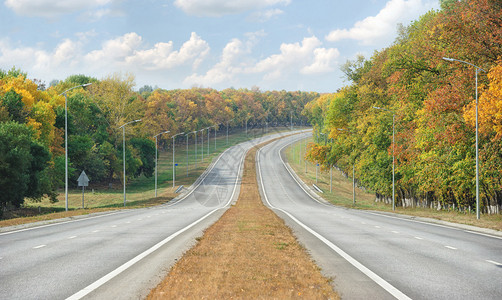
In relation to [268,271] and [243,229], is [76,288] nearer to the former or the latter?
[268,271]

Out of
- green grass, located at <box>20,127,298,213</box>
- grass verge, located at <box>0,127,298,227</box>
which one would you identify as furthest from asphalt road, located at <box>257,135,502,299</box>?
green grass, located at <box>20,127,298,213</box>

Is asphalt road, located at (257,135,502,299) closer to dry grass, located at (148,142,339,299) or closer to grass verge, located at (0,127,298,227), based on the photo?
dry grass, located at (148,142,339,299)

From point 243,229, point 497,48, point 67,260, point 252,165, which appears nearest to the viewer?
point 67,260

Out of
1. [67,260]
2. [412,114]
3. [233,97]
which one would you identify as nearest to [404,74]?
[412,114]

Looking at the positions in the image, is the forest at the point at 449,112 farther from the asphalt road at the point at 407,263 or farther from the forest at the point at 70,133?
the forest at the point at 70,133

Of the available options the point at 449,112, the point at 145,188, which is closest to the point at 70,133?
the point at 145,188

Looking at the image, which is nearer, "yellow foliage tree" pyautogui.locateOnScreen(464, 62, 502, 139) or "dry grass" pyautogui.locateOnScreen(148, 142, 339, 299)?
"dry grass" pyautogui.locateOnScreen(148, 142, 339, 299)

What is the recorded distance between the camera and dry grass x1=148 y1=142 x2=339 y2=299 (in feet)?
23.0

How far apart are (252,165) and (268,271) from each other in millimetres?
92954

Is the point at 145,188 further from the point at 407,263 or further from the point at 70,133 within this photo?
the point at 407,263

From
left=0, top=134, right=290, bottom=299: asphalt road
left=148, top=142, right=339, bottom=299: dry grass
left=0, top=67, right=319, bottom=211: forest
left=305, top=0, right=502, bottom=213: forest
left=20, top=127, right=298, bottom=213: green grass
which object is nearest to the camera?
left=148, top=142, right=339, bottom=299: dry grass

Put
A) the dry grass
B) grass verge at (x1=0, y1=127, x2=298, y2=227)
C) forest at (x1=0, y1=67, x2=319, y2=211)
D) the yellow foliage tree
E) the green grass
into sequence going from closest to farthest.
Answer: the dry grass
the yellow foliage tree
grass verge at (x1=0, y1=127, x2=298, y2=227)
forest at (x1=0, y1=67, x2=319, y2=211)
the green grass

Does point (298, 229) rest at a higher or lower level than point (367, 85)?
lower

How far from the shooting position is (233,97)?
7594 inches
